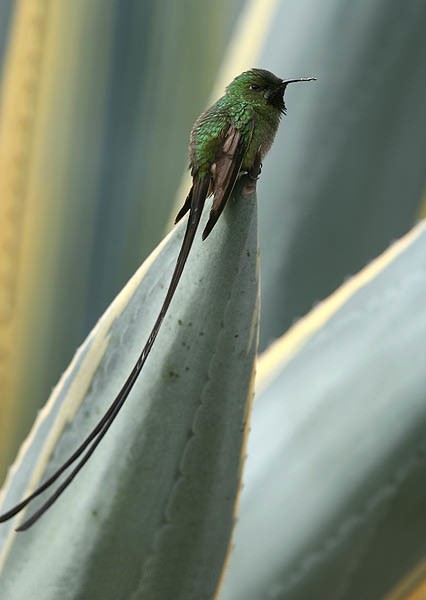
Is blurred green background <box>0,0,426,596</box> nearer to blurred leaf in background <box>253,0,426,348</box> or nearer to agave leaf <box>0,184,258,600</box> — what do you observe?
blurred leaf in background <box>253,0,426,348</box>

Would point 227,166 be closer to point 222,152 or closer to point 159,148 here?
point 222,152

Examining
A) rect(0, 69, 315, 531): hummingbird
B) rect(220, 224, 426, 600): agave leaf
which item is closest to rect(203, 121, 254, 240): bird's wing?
rect(0, 69, 315, 531): hummingbird

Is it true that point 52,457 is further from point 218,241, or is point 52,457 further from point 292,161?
point 292,161

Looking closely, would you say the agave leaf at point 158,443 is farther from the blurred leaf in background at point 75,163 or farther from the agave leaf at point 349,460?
the blurred leaf in background at point 75,163

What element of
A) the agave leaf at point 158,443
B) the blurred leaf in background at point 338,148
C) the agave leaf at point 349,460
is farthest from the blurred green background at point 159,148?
the agave leaf at point 158,443

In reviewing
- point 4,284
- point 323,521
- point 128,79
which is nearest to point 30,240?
point 4,284
